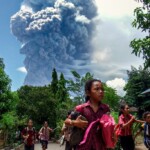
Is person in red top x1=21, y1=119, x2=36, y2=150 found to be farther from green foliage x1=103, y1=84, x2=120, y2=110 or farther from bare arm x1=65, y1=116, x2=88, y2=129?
green foliage x1=103, y1=84, x2=120, y2=110

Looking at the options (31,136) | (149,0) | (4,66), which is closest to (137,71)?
(4,66)

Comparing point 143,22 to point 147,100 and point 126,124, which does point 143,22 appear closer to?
point 126,124

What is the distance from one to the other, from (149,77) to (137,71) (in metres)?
2.51

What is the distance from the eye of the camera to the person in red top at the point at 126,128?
31.0 ft

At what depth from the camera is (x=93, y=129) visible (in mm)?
4652

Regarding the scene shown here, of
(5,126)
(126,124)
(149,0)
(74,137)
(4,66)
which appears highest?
(4,66)

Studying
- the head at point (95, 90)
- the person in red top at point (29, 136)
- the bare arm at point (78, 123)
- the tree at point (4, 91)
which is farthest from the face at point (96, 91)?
the tree at point (4, 91)

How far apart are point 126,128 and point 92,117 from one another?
486cm

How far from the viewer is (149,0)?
1680 cm

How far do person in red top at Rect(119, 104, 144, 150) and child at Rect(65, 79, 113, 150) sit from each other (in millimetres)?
4629

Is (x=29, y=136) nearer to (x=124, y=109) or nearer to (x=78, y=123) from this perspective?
(x=124, y=109)

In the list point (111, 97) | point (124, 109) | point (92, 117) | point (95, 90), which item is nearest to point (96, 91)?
point (95, 90)

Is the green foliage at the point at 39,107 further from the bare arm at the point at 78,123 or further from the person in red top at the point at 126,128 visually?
the bare arm at the point at 78,123

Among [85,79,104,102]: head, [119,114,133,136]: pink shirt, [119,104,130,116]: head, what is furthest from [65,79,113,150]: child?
[119,114,133,136]: pink shirt
